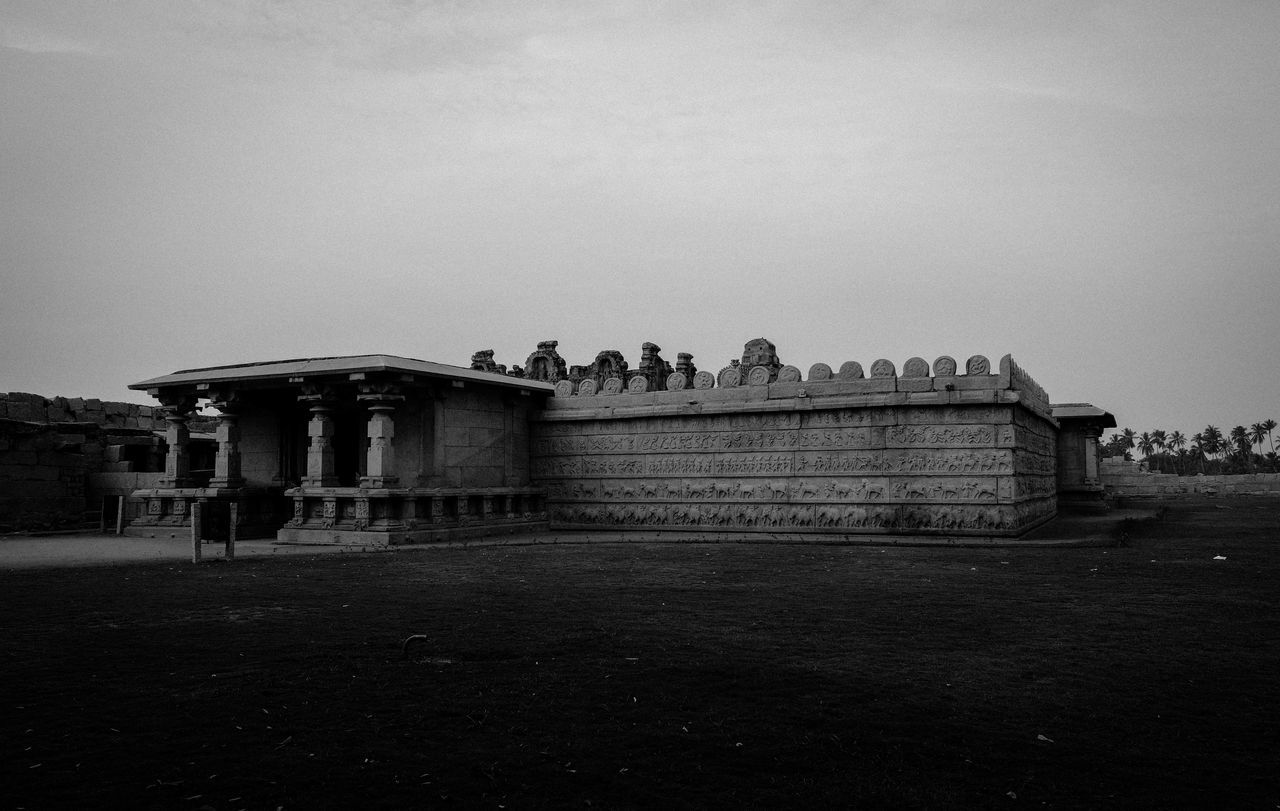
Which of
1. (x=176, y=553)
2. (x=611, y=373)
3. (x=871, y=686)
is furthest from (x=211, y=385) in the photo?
(x=871, y=686)

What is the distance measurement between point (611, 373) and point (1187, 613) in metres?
16.7

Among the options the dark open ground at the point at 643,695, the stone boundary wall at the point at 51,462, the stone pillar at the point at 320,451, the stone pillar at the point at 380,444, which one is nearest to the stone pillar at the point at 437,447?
the stone pillar at the point at 380,444

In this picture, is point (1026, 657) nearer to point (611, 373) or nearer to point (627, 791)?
point (627, 791)


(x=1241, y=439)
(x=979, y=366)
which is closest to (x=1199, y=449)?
(x=1241, y=439)

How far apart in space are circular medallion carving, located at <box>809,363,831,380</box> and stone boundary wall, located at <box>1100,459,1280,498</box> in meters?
30.2

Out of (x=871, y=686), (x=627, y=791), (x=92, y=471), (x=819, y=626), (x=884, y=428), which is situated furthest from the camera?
(x=92, y=471)

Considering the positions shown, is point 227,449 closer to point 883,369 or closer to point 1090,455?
point 883,369

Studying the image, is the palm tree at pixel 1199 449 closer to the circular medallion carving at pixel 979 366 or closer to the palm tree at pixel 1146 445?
the palm tree at pixel 1146 445

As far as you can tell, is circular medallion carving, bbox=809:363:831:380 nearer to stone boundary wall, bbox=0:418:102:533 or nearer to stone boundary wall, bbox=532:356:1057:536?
stone boundary wall, bbox=532:356:1057:536

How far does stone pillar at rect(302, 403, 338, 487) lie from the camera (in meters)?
15.5

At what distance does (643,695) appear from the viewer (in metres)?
4.80

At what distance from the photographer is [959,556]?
481 inches

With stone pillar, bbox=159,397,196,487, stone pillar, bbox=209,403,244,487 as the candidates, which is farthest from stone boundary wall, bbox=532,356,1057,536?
stone pillar, bbox=159,397,196,487

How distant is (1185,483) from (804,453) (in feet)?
128
